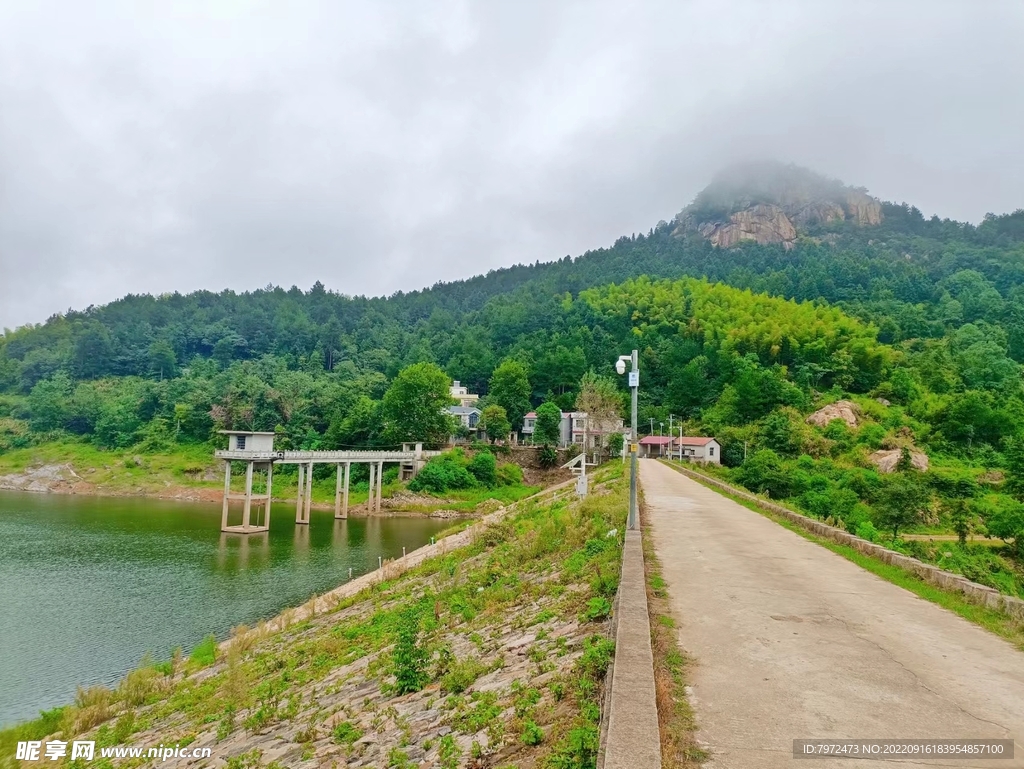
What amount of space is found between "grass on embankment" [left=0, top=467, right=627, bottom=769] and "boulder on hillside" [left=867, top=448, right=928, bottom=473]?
1529 inches

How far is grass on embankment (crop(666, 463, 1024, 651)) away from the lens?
7987 mm

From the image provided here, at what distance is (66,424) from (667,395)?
8203 cm

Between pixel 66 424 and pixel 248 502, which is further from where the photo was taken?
pixel 66 424

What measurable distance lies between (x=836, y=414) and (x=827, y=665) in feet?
189

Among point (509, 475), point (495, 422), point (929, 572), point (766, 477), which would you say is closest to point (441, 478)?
point (509, 475)

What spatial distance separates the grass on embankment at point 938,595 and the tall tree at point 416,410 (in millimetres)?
50563

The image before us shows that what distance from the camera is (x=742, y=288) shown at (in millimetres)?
109375

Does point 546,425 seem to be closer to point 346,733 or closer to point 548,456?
point 548,456

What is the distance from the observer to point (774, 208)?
172875mm

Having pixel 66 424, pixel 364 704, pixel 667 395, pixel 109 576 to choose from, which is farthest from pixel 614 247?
pixel 364 704

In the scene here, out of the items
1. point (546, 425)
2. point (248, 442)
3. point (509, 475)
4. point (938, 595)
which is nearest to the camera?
point (938, 595)

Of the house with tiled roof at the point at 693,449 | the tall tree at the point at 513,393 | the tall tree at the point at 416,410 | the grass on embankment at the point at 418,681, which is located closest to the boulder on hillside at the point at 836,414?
the house with tiled roof at the point at 693,449

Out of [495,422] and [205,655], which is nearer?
[205,655]

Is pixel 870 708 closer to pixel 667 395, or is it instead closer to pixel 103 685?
pixel 103 685
